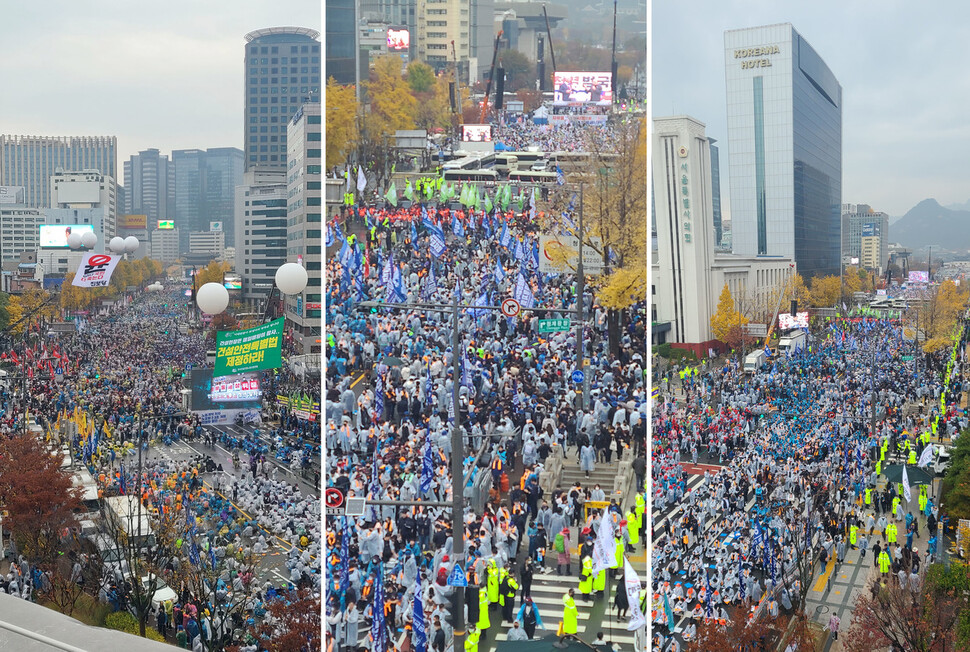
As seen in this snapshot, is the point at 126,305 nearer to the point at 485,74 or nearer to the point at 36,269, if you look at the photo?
the point at 36,269

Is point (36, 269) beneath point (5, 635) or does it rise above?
above

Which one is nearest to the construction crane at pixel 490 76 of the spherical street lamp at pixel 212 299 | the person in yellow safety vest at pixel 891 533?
the spherical street lamp at pixel 212 299

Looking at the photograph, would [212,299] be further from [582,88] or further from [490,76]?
[582,88]

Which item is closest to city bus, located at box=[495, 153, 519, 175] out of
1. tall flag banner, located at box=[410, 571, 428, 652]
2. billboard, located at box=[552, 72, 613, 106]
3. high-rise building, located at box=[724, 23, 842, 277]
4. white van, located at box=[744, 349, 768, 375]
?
billboard, located at box=[552, 72, 613, 106]

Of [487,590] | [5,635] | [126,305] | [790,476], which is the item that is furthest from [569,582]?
[126,305]

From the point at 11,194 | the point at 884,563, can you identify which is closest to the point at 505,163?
the point at 884,563

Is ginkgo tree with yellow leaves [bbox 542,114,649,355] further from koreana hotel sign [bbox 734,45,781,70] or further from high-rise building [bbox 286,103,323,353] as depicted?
koreana hotel sign [bbox 734,45,781,70]
